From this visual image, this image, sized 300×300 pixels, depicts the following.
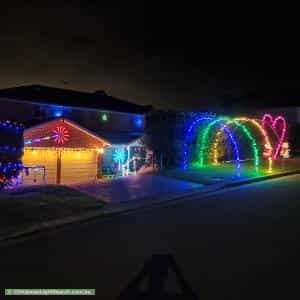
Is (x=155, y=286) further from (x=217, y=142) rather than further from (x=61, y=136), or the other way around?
(x=61, y=136)

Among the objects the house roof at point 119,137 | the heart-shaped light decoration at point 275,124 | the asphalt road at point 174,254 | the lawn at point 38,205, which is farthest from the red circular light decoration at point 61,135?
the asphalt road at point 174,254

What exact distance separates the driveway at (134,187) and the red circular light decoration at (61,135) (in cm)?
909

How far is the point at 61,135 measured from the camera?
89.7 ft

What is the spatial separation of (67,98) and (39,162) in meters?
5.87

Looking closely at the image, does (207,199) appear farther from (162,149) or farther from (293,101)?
(293,101)

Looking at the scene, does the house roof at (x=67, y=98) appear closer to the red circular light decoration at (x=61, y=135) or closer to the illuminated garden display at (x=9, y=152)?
the red circular light decoration at (x=61, y=135)

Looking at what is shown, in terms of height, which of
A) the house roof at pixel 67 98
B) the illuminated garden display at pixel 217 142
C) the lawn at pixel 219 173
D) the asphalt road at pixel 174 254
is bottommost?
the asphalt road at pixel 174 254

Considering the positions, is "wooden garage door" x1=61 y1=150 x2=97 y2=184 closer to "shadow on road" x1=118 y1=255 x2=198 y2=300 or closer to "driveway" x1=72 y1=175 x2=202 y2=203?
"driveway" x1=72 y1=175 x2=202 y2=203

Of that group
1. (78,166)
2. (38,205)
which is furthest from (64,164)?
(38,205)

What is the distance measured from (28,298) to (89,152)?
25.8 meters

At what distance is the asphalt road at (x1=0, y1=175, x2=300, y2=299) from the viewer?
5648 millimetres

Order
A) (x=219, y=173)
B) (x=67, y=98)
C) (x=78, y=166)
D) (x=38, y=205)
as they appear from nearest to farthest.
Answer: (x=38, y=205)
(x=219, y=173)
(x=78, y=166)
(x=67, y=98)

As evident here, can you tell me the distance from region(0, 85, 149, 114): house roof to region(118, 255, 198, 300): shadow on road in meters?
23.4

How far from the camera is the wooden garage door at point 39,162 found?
88.9ft
